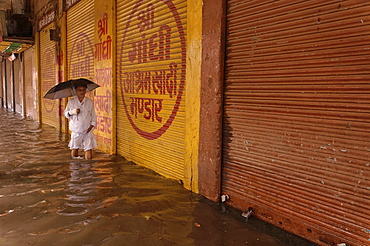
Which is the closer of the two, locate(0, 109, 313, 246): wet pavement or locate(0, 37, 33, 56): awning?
locate(0, 109, 313, 246): wet pavement

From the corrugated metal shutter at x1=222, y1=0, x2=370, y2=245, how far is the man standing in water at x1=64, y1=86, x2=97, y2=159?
3.29m

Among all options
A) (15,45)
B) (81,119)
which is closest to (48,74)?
(15,45)

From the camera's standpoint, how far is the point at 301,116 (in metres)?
3.02

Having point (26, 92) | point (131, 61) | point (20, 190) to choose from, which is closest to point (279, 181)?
point (20, 190)

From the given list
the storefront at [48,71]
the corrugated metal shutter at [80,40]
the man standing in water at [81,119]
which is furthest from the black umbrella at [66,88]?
the storefront at [48,71]

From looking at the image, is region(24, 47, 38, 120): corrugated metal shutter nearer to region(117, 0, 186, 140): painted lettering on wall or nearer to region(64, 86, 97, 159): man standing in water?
region(64, 86, 97, 159): man standing in water

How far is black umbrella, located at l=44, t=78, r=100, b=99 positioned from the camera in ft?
18.6

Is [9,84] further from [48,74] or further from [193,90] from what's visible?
[193,90]

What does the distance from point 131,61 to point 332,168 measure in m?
4.20

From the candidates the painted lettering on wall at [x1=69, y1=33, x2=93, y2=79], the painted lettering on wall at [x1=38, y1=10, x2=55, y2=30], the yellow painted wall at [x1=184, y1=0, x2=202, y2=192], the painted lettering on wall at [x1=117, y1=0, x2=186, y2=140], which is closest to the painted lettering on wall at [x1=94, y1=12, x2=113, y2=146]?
the painted lettering on wall at [x1=117, y1=0, x2=186, y2=140]

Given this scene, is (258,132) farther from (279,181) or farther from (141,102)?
(141,102)

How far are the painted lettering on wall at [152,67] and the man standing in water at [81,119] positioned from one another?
711mm

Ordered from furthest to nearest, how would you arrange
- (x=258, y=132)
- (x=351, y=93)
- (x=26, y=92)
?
(x=26, y=92)
(x=258, y=132)
(x=351, y=93)

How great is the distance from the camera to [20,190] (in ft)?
14.0
